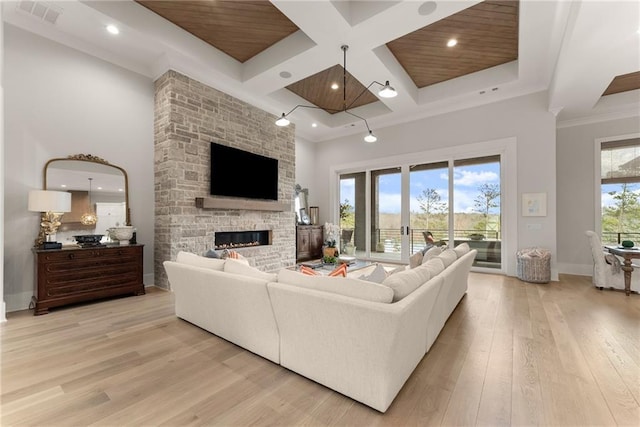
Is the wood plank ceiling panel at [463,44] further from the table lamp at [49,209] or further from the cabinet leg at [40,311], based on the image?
the cabinet leg at [40,311]

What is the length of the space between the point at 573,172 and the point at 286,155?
19.8 feet

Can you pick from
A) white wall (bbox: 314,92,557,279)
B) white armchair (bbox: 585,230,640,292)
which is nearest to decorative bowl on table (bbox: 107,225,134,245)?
white wall (bbox: 314,92,557,279)

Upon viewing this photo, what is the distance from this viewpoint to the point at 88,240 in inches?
145

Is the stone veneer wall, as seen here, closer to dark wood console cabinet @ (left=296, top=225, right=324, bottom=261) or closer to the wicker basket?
dark wood console cabinet @ (left=296, top=225, right=324, bottom=261)

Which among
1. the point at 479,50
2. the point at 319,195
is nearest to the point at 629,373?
the point at 479,50

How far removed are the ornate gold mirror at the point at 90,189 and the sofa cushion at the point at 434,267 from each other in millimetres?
4418

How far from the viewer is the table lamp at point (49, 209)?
10.6 feet

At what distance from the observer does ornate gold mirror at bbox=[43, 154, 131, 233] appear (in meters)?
3.71

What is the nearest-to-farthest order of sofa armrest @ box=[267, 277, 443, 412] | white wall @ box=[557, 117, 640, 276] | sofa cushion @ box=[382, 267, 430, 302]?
1. sofa armrest @ box=[267, 277, 443, 412]
2. sofa cushion @ box=[382, 267, 430, 302]
3. white wall @ box=[557, 117, 640, 276]

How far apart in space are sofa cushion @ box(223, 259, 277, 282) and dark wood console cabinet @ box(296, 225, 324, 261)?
4391 mm

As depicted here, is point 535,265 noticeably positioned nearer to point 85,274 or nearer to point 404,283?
point 404,283

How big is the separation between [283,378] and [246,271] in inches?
34.3

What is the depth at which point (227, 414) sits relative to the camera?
5.24 feet

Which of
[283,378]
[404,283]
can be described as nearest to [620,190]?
[404,283]
